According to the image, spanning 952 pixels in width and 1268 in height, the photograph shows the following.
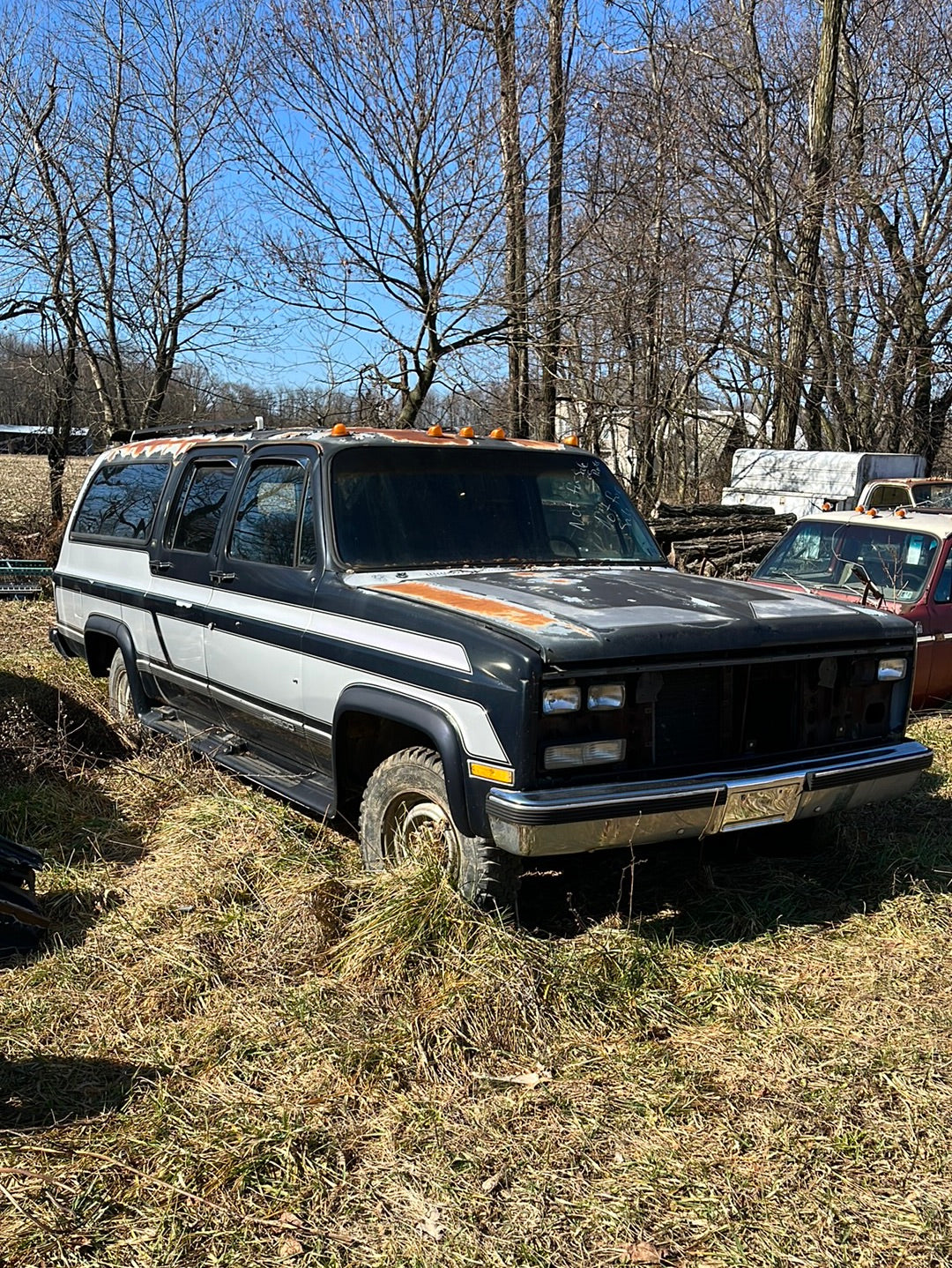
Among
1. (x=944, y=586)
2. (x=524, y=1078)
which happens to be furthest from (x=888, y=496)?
(x=524, y=1078)

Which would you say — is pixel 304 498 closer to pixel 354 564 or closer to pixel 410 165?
pixel 354 564

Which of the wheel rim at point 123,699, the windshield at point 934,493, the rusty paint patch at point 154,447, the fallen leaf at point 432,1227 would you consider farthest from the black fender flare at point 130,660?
the windshield at point 934,493

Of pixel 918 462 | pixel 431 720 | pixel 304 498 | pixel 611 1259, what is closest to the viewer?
pixel 611 1259

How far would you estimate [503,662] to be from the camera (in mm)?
3480

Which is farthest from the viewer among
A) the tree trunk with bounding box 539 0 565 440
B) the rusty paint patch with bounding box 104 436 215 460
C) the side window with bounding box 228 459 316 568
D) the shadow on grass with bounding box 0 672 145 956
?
the tree trunk with bounding box 539 0 565 440

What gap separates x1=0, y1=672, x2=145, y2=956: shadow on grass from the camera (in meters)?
4.33

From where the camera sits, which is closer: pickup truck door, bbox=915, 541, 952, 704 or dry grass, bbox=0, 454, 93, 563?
pickup truck door, bbox=915, 541, 952, 704

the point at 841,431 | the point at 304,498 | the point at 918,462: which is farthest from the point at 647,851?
the point at 841,431

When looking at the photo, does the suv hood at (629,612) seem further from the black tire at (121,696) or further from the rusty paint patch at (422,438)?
the black tire at (121,696)

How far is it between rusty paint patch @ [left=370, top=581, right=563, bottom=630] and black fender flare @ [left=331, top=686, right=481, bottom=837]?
0.38 m

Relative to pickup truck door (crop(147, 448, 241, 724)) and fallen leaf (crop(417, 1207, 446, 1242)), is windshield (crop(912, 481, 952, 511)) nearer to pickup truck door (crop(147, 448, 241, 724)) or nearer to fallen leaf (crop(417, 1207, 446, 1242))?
pickup truck door (crop(147, 448, 241, 724))

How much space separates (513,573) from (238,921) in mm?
1824

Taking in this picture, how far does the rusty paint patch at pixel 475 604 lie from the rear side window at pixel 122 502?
2601 millimetres

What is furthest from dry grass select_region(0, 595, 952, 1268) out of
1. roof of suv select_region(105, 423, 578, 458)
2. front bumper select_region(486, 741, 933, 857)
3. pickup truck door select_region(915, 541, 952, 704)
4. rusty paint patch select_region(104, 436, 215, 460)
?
pickup truck door select_region(915, 541, 952, 704)
